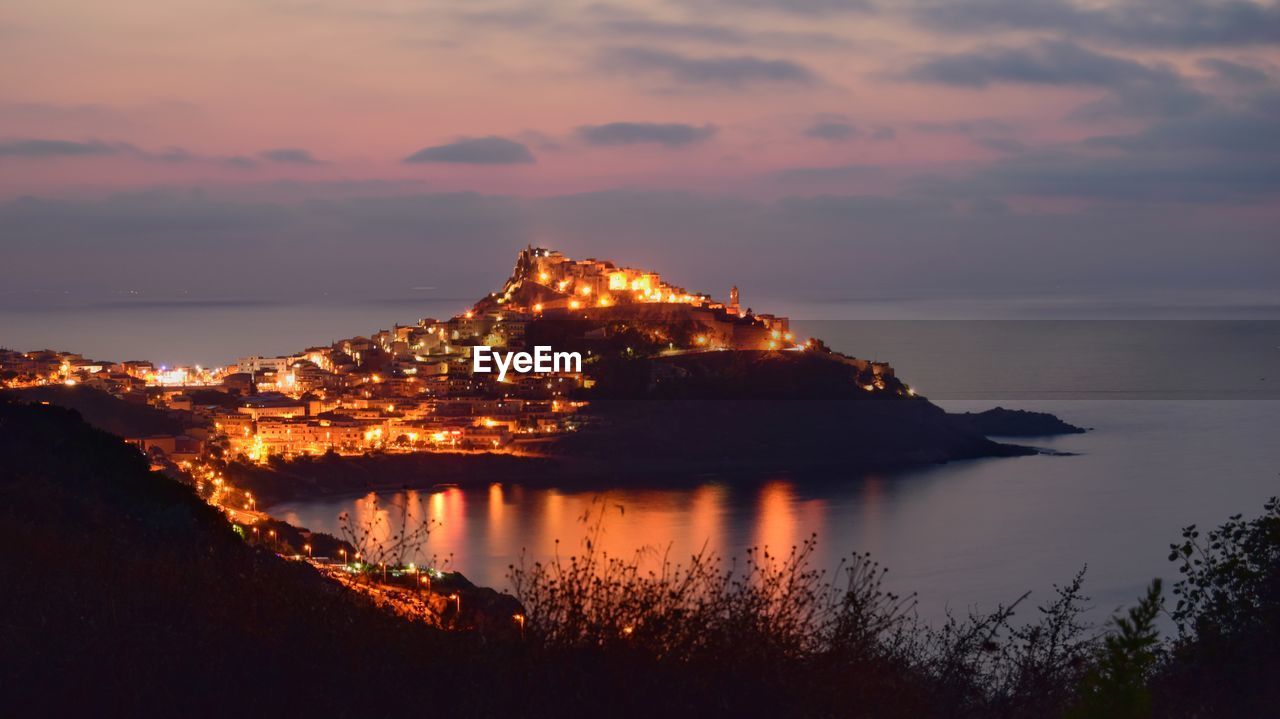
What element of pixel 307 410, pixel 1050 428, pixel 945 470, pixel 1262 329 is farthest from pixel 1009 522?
pixel 1262 329

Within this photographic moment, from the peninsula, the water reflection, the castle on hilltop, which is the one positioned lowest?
the water reflection

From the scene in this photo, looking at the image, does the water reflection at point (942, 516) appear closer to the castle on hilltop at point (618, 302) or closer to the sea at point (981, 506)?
the sea at point (981, 506)

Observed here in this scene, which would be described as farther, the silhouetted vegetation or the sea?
the sea

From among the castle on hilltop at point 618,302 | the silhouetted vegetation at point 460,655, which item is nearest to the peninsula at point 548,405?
the castle on hilltop at point 618,302

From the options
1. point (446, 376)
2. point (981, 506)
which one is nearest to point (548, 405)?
point (446, 376)

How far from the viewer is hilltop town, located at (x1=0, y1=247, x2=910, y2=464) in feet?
94.8

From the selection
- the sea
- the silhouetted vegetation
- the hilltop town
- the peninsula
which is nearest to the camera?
the silhouetted vegetation

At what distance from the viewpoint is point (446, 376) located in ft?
118

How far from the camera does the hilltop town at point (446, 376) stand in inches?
1138

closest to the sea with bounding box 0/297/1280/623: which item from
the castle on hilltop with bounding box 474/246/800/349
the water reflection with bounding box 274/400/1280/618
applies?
the water reflection with bounding box 274/400/1280/618

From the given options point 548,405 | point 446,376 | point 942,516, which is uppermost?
point 446,376

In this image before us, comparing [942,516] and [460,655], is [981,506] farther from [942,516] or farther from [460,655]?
[460,655]

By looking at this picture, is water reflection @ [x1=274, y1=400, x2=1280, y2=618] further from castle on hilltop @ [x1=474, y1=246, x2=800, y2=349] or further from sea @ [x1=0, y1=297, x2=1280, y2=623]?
castle on hilltop @ [x1=474, y1=246, x2=800, y2=349]

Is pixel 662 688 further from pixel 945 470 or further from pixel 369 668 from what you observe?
pixel 945 470
